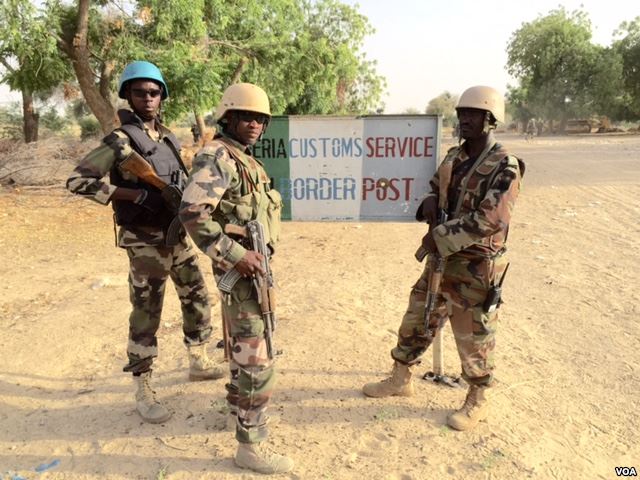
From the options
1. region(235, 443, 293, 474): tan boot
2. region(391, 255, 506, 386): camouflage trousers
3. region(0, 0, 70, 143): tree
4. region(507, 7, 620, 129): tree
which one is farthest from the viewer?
region(507, 7, 620, 129): tree

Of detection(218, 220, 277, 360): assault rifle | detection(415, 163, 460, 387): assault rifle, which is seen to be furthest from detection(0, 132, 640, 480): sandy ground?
detection(218, 220, 277, 360): assault rifle

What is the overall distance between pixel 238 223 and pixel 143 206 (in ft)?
2.35

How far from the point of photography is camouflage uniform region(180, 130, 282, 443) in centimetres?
207

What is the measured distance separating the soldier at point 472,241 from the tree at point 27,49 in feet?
23.3

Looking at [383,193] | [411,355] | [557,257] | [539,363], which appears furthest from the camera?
[557,257]

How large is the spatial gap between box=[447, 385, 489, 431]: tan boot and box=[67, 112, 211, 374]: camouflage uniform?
5.56 ft

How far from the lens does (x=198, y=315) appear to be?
3.06m

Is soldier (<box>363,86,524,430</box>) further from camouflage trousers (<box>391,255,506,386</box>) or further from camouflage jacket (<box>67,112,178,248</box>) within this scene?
camouflage jacket (<box>67,112,178,248</box>)

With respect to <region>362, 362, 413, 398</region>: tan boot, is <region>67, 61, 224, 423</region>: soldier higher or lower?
higher

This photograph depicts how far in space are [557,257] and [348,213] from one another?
337cm

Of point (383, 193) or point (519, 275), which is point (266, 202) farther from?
point (519, 275)

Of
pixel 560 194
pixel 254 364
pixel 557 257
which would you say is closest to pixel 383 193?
pixel 254 364

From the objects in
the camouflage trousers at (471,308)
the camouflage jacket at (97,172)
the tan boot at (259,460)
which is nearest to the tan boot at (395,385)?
the camouflage trousers at (471,308)

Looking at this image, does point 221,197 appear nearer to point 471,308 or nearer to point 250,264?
point 250,264
